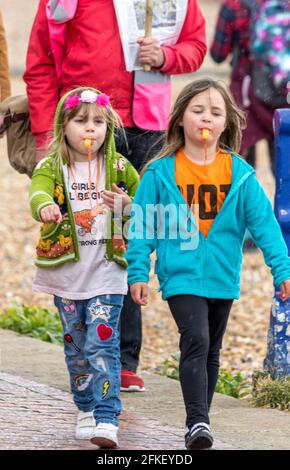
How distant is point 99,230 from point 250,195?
2.07 feet

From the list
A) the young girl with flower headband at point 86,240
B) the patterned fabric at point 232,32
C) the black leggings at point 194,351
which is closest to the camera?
the black leggings at point 194,351

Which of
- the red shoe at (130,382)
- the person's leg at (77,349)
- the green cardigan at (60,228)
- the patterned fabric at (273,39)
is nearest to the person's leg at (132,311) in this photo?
the red shoe at (130,382)

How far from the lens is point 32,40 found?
6.47 metres

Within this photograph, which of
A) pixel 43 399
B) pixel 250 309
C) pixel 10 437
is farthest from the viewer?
pixel 250 309

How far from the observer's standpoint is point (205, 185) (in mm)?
5441

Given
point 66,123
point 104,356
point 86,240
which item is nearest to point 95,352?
point 104,356

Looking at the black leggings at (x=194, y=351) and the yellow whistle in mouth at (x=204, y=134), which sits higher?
the yellow whistle in mouth at (x=204, y=134)

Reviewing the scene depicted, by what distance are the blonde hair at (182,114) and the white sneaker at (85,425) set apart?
1014 millimetres

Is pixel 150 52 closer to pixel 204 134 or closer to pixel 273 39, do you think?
pixel 204 134

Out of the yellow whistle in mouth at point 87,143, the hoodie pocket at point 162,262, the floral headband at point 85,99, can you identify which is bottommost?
the hoodie pocket at point 162,262

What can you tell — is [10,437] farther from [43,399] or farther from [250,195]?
[250,195]

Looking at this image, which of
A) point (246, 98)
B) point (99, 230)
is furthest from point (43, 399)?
point (246, 98)

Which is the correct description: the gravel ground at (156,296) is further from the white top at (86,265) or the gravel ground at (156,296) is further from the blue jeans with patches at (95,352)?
the white top at (86,265)

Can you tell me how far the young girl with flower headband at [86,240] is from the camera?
5488mm
